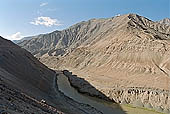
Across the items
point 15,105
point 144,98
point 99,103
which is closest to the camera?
point 15,105

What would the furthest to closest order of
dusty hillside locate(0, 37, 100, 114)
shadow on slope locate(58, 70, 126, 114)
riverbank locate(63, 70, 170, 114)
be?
riverbank locate(63, 70, 170, 114) < shadow on slope locate(58, 70, 126, 114) < dusty hillside locate(0, 37, 100, 114)

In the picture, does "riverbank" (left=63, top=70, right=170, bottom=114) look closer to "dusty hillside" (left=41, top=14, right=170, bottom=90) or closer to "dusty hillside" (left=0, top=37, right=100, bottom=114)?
"dusty hillside" (left=0, top=37, right=100, bottom=114)

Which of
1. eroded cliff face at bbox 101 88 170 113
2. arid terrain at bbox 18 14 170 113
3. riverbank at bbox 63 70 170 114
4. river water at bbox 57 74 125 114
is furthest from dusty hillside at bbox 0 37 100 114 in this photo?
arid terrain at bbox 18 14 170 113

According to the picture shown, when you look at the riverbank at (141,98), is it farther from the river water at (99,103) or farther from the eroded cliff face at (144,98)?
the river water at (99,103)

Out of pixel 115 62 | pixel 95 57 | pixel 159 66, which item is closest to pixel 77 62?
pixel 95 57

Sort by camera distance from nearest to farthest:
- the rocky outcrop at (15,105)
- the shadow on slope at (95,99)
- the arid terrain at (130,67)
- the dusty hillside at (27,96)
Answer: the rocky outcrop at (15,105)
the dusty hillside at (27,96)
the shadow on slope at (95,99)
the arid terrain at (130,67)

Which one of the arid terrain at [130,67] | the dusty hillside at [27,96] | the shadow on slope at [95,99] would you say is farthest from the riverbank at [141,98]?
the dusty hillside at [27,96]

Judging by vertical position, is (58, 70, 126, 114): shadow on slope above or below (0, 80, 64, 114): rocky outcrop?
above

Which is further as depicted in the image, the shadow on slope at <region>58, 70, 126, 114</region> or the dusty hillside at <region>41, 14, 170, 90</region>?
the dusty hillside at <region>41, 14, 170, 90</region>

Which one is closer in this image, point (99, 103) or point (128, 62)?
point (99, 103)

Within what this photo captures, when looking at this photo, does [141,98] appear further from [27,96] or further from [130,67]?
[130,67]

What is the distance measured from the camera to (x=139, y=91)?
33.3 meters

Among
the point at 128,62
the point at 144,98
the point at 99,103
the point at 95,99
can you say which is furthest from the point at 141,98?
the point at 128,62

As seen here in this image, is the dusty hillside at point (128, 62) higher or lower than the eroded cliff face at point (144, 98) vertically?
higher
